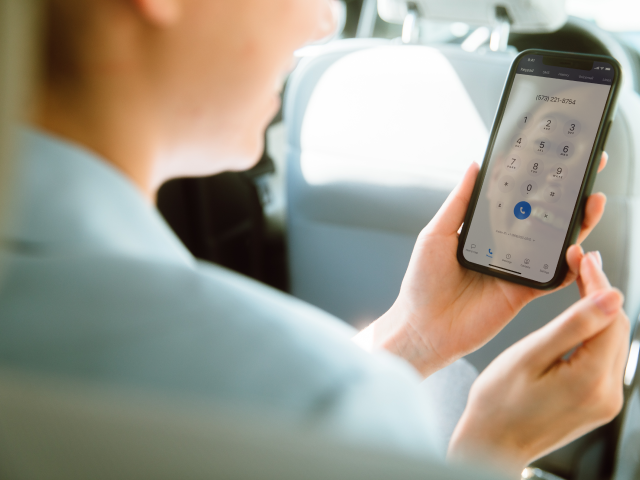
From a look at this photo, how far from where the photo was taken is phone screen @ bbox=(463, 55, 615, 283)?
0.55m

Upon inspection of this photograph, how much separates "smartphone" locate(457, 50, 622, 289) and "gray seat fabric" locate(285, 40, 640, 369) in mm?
111

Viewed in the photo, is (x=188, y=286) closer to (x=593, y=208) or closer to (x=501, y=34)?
(x=593, y=208)

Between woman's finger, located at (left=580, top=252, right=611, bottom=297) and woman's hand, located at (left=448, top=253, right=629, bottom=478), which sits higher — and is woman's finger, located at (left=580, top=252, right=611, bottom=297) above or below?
above

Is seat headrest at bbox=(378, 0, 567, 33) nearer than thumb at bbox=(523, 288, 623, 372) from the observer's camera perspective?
No

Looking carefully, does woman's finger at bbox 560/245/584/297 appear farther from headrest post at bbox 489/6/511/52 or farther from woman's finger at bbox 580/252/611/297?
headrest post at bbox 489/6/511/52

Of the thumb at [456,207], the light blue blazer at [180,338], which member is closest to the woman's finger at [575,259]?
the thumb at [456,207]

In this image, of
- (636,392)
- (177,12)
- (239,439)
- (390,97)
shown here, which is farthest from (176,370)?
(636,392)

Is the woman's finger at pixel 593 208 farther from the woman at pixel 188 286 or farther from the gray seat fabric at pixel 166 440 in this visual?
the gray seat fabric at pixel 166 440

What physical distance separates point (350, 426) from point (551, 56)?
55cm

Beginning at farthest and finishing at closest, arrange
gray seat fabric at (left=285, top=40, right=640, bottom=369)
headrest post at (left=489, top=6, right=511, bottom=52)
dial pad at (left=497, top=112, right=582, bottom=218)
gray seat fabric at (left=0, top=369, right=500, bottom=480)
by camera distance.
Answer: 1. headrest post at (left=489, top=6, right=511, bottom=52)
2. gray seat fabric at (left=285, top=40, right=640, bottom=369)
3. dial pad at (left=497, top=112, right=582, bottom=218)
4. gray seat fabric at (left=0, top=369, right=500, bottom=480)

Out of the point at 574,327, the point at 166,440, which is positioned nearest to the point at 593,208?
the point at 574,327

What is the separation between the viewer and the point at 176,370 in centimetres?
22

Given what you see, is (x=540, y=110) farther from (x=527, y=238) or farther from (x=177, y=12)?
(x=177, y=12)

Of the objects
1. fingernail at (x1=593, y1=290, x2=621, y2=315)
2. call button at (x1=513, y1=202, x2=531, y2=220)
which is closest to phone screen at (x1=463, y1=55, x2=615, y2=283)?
call button at (x1=513, y1=202, x2=531, y2=220)
